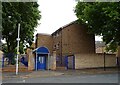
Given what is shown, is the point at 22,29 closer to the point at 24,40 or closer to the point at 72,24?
the point at 24,40

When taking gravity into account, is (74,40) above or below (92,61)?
above

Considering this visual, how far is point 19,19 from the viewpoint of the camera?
30.0 meters

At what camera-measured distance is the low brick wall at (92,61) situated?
3519cm

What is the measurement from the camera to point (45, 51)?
3206 cm

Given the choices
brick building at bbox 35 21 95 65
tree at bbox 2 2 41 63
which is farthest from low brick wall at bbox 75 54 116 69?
tree at bbox 2 2 41 63

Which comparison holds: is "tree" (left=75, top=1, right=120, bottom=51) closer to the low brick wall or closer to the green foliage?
the low brick wall

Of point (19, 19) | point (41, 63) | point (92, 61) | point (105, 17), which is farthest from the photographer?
point (92, 61)

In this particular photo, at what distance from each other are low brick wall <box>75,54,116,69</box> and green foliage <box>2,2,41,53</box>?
26.3ft

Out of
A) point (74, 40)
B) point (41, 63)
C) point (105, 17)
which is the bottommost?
point (41, 63)

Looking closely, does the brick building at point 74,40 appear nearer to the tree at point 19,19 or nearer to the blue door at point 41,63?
the tree at point 19,19

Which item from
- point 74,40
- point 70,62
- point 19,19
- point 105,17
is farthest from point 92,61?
point 19,19

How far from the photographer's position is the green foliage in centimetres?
2831

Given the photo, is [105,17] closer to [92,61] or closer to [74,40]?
[92,61]

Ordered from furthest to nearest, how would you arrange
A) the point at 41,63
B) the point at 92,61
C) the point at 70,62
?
the point at 92,61 → the point at 70,62 → the point at 41,63
